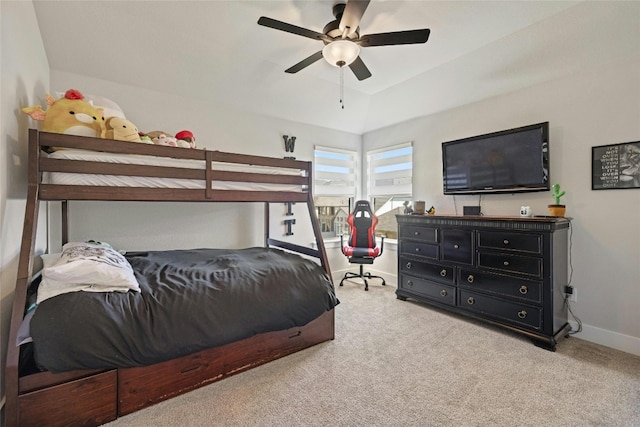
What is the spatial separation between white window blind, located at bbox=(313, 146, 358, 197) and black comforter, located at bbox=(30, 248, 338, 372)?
2020 mm

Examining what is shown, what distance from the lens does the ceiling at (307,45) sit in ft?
7.30

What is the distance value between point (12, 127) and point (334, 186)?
3.47m

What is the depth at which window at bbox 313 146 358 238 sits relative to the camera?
4289mm

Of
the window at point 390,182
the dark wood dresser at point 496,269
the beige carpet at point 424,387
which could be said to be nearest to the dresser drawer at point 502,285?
the dark wood dresser at point 496,269

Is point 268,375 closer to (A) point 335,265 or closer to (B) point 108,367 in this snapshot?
(B) point 108,367

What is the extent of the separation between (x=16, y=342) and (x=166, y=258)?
4.09ft

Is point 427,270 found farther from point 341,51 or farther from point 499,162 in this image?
point 341,51

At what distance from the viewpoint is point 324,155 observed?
434 centimetres

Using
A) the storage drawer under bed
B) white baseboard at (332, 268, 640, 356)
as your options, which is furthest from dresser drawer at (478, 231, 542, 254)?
the storage drawer under bed

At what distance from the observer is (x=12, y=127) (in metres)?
1.69

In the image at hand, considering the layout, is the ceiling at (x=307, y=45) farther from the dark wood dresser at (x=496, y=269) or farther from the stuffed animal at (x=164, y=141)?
the dark wood dresser at (x=496, y=269)

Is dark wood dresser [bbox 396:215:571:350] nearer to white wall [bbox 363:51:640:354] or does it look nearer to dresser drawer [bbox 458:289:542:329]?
dresser drawer [bbox 458:289:542:329]

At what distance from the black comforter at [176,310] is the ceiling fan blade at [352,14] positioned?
5.98ft

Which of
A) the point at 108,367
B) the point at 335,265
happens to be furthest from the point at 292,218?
the point at 108,367
